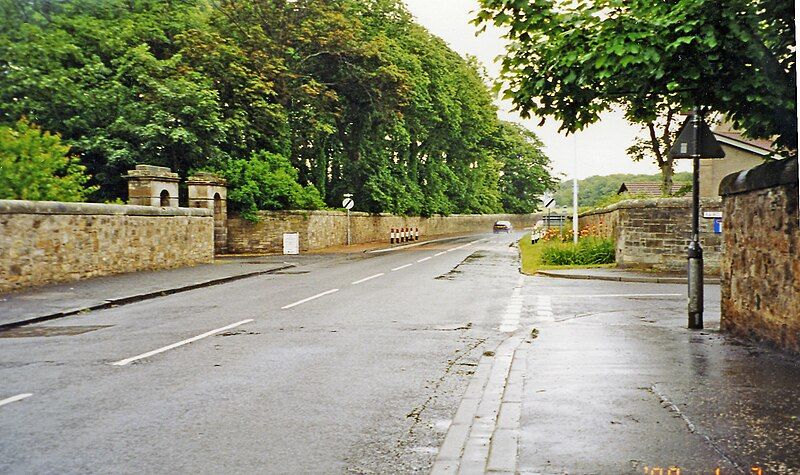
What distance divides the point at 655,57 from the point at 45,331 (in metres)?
9.61

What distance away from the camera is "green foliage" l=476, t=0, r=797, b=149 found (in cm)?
795

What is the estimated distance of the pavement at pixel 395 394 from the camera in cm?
489

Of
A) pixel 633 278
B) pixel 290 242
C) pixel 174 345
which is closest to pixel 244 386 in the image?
pixel 174 345

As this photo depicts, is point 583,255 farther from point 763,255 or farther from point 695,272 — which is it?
point 763,255

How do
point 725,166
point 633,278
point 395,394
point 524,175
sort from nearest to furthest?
point 395,394, point 633,278, point 725,166, point 524,175

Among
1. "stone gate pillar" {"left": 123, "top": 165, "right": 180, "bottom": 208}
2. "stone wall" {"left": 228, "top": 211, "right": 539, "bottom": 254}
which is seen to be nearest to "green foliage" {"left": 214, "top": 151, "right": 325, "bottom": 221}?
"stone wall" {"left": 228, "top": 211, "right": 539, "bottom": 254}

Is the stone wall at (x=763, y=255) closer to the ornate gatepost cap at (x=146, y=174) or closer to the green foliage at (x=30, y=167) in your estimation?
the green foliage at (x=30, y=167)

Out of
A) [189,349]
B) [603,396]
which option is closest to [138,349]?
[189,349]

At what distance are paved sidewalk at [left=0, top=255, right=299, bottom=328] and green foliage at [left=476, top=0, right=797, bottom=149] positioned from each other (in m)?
9.20

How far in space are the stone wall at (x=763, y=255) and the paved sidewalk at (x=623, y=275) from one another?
940 centimetres

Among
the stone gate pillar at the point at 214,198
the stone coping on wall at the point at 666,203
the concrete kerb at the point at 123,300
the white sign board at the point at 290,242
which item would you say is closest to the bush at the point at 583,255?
the stone coping on wall at the point at 666,203

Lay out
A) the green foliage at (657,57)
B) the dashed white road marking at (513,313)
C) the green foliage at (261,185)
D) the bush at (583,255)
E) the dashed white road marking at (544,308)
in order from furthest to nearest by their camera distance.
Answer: the green foliage at (261,185), the bush at (583,255), the dashed white road marking at (544,308), the dashed white road marking at (513,313), the green foliage at (657,57)

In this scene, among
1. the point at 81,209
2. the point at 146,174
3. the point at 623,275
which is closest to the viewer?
the point at 81,209

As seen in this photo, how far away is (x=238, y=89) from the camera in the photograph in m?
33.6
